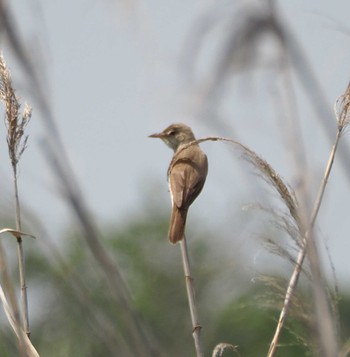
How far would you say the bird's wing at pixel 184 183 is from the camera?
254 inches

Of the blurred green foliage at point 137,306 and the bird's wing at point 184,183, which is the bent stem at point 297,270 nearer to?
the bird's wing at point 184,183

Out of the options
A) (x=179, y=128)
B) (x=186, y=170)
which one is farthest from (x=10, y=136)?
(x=179, y=128)

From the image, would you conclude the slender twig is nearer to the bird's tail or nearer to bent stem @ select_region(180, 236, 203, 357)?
bent stem @ select_region(180, 236, 203, 357)

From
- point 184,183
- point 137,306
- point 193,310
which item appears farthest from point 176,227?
point 137,306

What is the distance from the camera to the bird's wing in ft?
21.2

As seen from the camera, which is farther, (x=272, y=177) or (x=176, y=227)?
(x=176, y=227)

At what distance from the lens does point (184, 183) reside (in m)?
6.58

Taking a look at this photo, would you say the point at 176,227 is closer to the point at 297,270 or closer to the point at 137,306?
the point at 297,270

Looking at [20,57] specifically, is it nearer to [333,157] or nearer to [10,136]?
[10,136]

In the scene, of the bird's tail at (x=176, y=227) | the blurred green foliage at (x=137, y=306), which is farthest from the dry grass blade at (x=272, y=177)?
the blurred green foliage at (x=137, y=306)

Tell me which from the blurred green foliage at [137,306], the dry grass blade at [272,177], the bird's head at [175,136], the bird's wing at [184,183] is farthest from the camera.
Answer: the blurred green foliage at [137,306]

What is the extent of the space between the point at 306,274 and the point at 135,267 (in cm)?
2589

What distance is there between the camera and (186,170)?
6.77 metres

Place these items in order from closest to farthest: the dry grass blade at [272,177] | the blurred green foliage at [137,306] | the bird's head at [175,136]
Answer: the dry grass blade at [272,177], the bird's head at [175,136], the blurred green foliage at [137,306]
